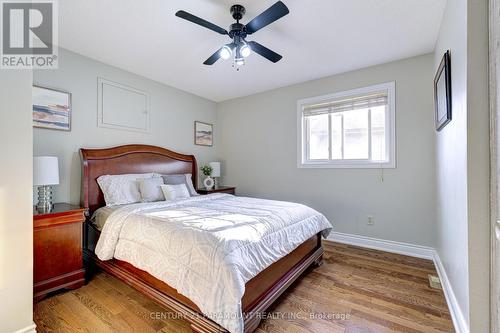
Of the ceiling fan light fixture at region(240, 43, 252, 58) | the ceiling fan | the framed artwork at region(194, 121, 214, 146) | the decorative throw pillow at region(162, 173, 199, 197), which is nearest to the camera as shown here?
the ceiling fan

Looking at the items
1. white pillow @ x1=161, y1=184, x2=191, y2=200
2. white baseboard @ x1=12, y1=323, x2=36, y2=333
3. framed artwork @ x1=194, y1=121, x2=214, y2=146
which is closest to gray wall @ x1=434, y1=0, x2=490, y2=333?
white baseboard @ x1=12, y1=323, x2=36, y2=333

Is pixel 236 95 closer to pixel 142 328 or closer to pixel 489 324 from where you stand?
pixel 142 328

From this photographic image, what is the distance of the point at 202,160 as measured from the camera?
454cm

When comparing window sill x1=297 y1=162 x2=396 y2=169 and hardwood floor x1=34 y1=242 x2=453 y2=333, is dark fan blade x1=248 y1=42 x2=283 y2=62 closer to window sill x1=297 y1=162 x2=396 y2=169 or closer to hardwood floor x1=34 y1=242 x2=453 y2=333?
window sill x1=297 y1=162 x2=396 y2=169

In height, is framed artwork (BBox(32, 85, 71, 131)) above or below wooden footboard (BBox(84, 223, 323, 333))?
above

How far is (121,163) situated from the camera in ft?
10.3

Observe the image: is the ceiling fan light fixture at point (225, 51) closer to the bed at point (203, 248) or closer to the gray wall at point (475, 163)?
the bed at point (203, 248)

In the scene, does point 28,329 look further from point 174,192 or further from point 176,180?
point 176,180

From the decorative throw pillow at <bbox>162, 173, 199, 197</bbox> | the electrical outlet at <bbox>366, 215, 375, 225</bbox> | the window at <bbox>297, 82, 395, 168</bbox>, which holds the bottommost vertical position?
the electrical outlet at <bbox>366, 215, 375, 225</bbox>

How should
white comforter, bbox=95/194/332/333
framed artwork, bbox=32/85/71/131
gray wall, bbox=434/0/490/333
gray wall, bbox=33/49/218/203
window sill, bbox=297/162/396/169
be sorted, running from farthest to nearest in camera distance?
window sill, bbox=297/162/396/169
gray wall, bbox=33/49/218/203
framed artwork, bbox=32/85/71/131
white comforter, bbox=95/194/332/333
gray wall, bbox=434/0/490/333

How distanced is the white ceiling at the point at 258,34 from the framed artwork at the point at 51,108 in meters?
0.59

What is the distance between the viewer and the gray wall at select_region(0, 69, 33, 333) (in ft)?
4.63

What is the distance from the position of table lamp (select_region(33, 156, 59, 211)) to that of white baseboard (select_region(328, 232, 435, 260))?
360cm

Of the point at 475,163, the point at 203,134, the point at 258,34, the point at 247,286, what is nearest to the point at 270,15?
the point at 258,34
